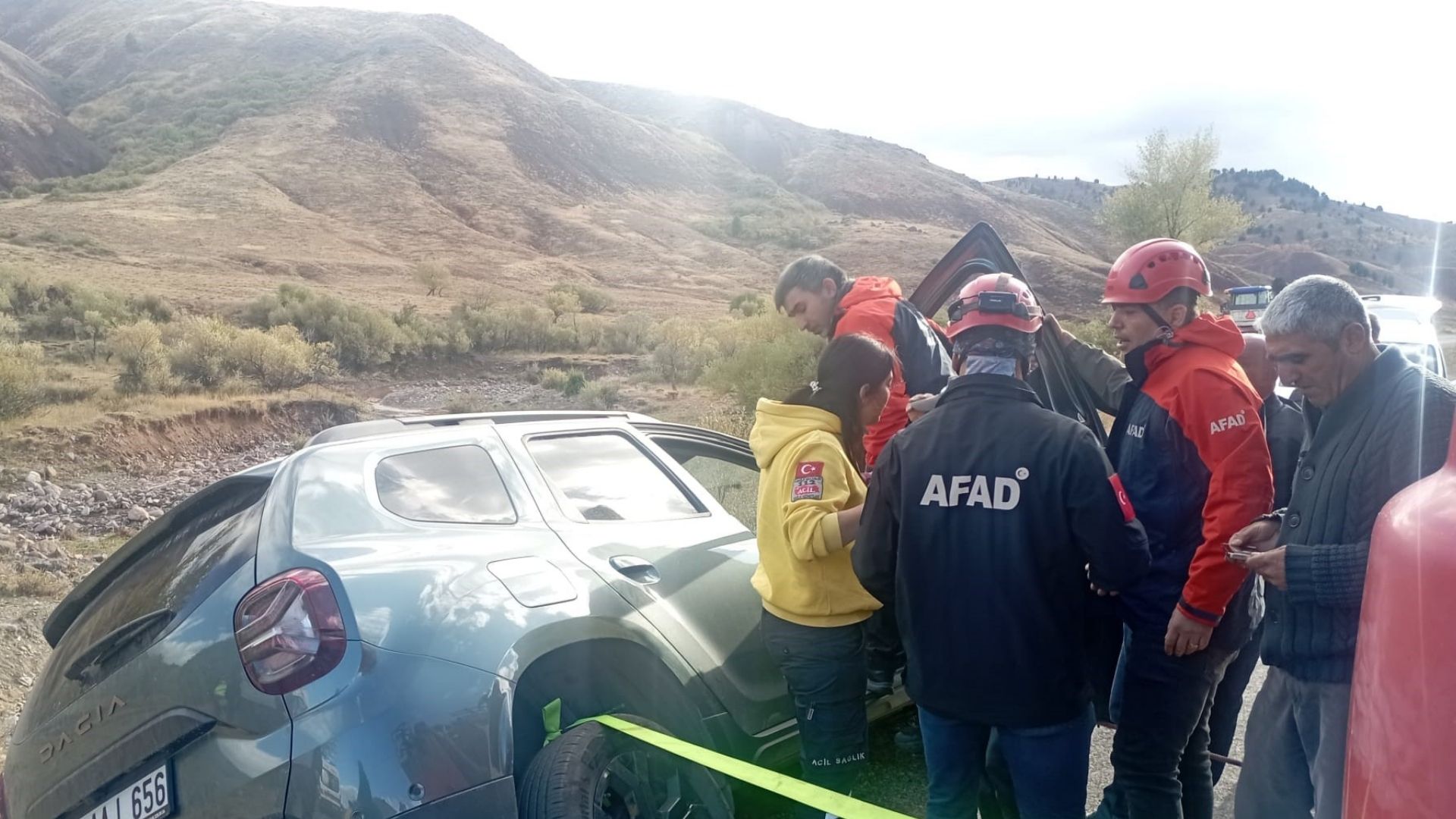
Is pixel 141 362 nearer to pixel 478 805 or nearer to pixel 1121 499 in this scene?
pixel 478 805

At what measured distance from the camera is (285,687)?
2.15 metres

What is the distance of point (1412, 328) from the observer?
28.2ft

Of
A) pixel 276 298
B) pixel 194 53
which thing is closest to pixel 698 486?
pixel 276 298

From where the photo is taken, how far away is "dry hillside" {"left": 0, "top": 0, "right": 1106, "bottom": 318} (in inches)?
1551

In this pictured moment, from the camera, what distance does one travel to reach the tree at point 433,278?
120 ft

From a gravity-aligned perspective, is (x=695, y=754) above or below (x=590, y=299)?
above

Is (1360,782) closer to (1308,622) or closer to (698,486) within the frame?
(1308,622)

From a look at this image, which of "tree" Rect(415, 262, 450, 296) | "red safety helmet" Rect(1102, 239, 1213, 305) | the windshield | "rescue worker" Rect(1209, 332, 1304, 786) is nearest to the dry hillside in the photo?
"tree" Rect(415, 262, 450, 296)

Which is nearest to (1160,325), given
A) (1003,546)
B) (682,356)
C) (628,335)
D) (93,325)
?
(1003,546)

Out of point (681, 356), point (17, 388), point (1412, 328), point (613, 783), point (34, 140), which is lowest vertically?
point (17, 388)

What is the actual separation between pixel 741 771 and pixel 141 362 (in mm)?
17525

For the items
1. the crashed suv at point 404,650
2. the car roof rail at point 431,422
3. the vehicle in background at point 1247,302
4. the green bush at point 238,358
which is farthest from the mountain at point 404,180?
the crashed suv at point 404,650

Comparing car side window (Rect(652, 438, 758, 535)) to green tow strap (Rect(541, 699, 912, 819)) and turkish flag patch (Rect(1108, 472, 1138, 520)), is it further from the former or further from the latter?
turkish flag patch (Rect(1108, 472, 1138, 520))

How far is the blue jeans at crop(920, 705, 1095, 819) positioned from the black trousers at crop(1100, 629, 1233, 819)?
1.47 feet
